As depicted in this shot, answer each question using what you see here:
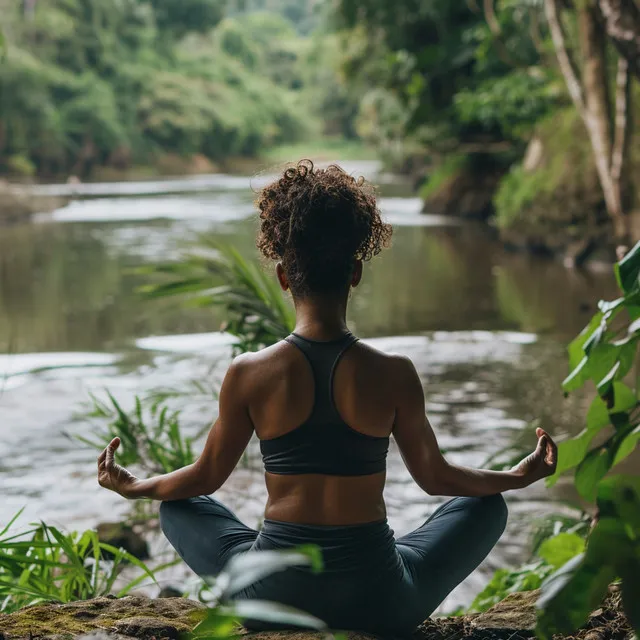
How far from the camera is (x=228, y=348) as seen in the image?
802 centimetres

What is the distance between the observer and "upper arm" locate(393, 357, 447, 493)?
2076mm

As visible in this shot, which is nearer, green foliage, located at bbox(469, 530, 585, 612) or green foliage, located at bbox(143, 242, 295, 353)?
green foliage, located at bbox(469, 530, 585, 612)

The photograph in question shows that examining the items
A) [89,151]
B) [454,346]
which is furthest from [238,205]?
[89,151]

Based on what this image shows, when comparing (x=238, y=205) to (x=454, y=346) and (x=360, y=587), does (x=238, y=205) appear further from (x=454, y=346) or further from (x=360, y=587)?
(x=360, y=587)

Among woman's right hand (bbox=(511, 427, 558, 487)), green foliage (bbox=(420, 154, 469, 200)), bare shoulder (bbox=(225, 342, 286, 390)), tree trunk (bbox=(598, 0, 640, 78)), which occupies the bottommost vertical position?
woman's right hand (bbox=(511, 427, 558, 487))

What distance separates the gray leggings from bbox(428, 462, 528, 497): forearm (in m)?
0.07

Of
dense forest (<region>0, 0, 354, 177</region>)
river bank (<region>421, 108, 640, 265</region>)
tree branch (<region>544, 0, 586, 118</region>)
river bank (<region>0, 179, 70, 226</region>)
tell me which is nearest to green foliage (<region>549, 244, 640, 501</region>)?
tree branch (<region>544, 0, 586, 118</region>)

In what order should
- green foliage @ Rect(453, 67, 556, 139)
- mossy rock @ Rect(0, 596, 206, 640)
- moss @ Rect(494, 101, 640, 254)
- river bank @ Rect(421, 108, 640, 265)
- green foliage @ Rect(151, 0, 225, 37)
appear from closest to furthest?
1. mossy rock @ Rect(0, 596, 206, 640)
2. river bank @ Rect(421, 108, 640, 265)
3. moss @ Rect(494, 101, 640, 254)
4. green foliage @ Rect(453, 67, 556, 139)
5. green foliage @ Rect(151, 0, 225, 37)

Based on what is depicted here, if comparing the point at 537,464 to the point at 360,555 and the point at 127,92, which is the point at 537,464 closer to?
the point at 360,555

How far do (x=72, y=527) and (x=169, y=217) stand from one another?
57.7ft

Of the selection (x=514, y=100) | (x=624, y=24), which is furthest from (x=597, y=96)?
(x=514, y=100)

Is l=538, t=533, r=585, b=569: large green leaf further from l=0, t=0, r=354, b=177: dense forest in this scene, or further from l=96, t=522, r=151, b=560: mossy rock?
l=0, t=0, r=354, b=177: dense forest

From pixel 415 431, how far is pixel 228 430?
1.29 ft

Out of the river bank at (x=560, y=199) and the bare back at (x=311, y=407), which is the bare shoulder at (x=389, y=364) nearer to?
the bare back at (x=311, y=407)
